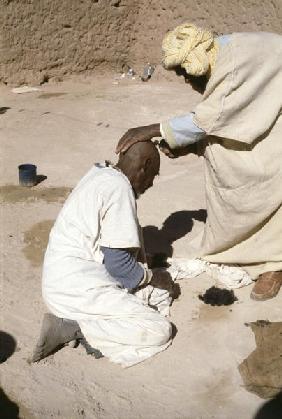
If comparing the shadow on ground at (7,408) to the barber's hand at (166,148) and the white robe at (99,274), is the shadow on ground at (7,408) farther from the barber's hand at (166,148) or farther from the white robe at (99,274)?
the barber's hand at (166,148)

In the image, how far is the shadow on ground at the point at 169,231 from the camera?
495 centimetres

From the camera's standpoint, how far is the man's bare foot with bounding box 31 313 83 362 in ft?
11.3

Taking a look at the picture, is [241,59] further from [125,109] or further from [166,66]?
[125,109]

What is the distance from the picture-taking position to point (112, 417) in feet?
10.2

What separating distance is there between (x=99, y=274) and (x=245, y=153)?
1.32 meters

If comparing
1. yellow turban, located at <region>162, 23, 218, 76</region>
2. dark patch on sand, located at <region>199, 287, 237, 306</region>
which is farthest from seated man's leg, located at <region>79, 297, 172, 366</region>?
yellow turban, located at <region>162, 23, 218, 76</region>

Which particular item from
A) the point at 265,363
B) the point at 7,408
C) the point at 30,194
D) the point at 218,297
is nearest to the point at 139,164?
the point at 218,297

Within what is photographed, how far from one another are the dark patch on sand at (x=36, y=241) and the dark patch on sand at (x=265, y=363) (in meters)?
1.79

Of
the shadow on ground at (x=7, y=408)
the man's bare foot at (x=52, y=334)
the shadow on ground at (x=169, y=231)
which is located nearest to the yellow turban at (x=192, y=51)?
the shadow on ground at (x=169, y=231)

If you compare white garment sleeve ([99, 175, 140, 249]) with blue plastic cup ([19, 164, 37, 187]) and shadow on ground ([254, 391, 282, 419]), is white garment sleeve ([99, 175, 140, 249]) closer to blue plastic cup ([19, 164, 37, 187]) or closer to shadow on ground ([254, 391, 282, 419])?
shadow on ground ([254, 391, 282, 419])

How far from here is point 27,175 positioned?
20.0ft

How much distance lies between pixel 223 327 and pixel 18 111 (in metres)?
5.55

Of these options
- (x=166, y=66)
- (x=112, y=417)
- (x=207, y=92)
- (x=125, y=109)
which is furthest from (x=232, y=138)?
(x=125, y=109)

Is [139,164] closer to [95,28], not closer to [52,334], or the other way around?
[52,334]
